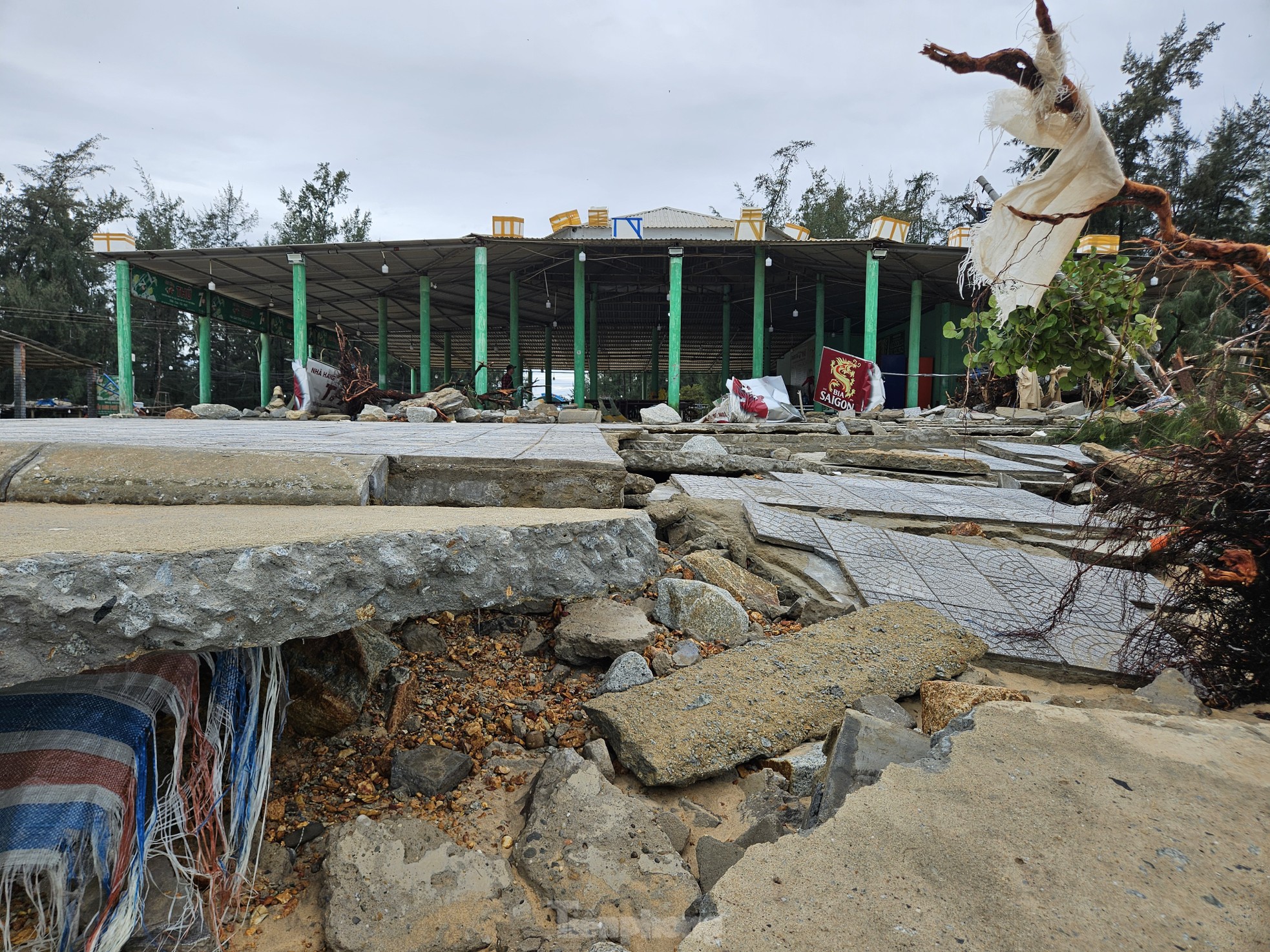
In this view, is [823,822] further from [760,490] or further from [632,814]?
[760,490]

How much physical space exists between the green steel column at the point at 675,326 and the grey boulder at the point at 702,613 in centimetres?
878

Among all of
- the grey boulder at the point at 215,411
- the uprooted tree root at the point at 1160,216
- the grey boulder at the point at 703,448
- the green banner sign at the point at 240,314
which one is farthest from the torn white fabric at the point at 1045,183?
the green banner sign at the point at 240,314

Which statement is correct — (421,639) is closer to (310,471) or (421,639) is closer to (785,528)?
(310,471)

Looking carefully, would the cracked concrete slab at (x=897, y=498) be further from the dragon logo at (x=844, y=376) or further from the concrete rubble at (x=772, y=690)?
the dragon logo at (x=844, y=376)

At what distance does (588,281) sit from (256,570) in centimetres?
1429

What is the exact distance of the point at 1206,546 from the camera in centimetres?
187

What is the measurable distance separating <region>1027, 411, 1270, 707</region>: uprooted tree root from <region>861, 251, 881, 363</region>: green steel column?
9.73 m

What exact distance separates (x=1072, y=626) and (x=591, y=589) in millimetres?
2040

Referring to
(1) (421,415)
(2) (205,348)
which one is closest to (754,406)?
(1) (421,415)

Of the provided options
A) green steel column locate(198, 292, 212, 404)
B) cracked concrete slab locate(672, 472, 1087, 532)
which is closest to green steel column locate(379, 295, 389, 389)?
green steel column locate(198, 292, 212, 404)

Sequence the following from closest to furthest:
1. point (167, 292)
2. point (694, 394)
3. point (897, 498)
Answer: point (897, 498), point (167, 292), point (694, 394)

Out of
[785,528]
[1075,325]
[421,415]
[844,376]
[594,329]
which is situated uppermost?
[594,329]

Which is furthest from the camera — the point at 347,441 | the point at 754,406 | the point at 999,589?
the point at 754,406

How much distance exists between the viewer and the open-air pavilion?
11.5 m
